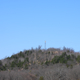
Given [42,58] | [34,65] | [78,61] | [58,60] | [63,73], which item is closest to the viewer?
[63,73]

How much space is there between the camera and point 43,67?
3825 centimetres

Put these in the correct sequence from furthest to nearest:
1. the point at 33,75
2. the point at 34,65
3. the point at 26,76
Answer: the point at 34,65
the point at 33,75
the point at 26,76

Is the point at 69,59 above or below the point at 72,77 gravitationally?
above

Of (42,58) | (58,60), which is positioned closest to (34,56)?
(42,58)

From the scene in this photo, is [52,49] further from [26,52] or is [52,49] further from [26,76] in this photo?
[26,76]

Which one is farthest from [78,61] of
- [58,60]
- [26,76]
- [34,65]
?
[26,76]

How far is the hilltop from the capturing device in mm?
22375

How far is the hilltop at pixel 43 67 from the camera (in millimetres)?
22375

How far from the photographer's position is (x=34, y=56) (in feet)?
159

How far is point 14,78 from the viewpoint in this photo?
23.7 meters

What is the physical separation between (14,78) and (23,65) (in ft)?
62.0

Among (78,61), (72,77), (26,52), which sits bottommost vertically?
(72,77)

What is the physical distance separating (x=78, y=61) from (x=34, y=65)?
11322 millimetres

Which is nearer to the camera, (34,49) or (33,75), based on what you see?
(33,75)
